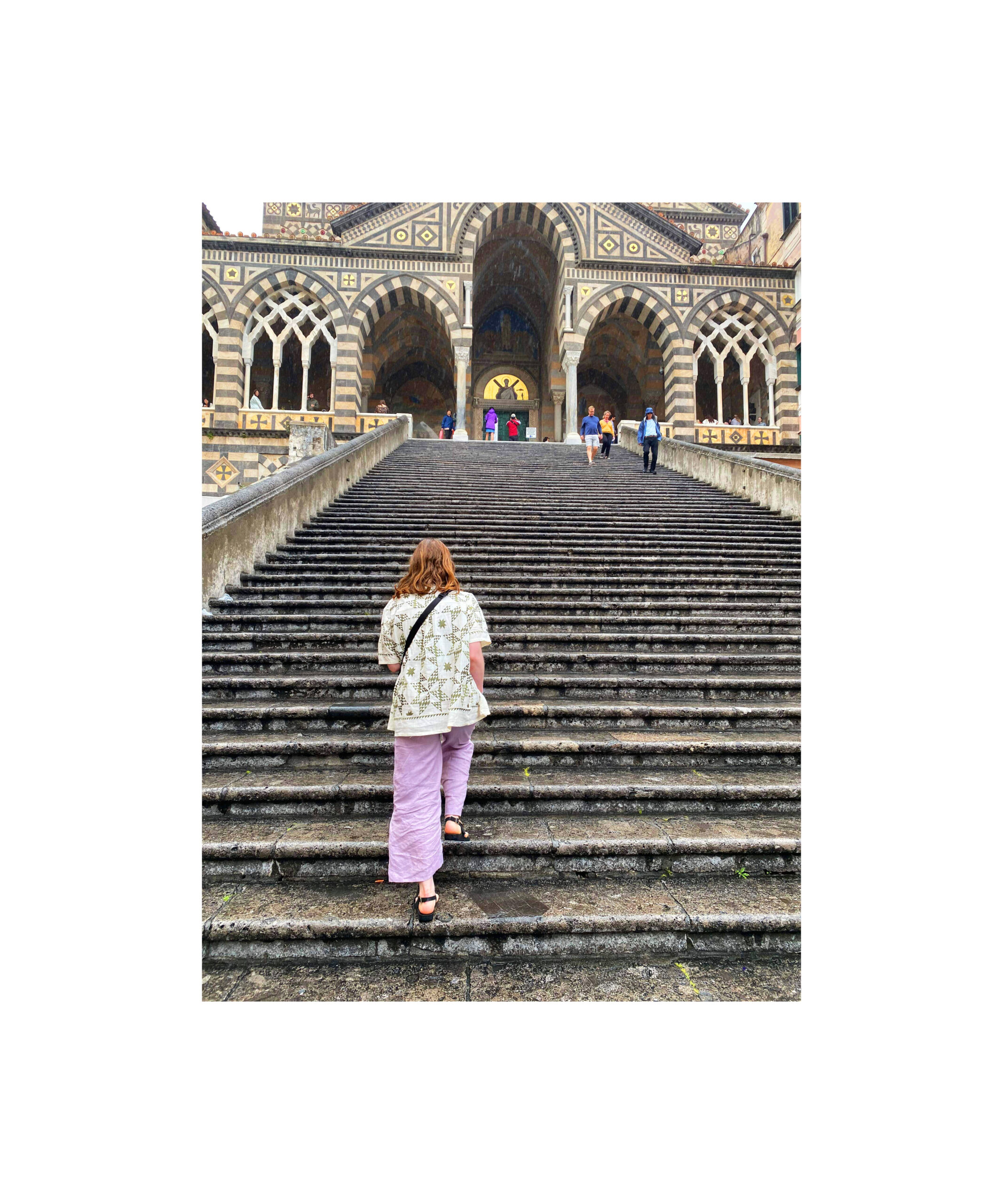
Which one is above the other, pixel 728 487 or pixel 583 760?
pixel 728 487

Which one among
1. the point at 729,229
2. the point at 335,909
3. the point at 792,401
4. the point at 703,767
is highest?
the point at 729,229

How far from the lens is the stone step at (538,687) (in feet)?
14.8

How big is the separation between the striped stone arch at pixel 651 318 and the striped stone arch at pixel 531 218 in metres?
1.53

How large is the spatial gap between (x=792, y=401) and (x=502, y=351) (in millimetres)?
10907

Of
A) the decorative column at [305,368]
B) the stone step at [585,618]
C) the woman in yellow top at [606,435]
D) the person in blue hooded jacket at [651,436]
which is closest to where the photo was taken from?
the stone step at [585,618]

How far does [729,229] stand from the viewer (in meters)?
25.9

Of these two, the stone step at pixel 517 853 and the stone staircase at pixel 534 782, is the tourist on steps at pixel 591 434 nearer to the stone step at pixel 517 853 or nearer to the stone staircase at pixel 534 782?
the stone staircase at pixel 534 782

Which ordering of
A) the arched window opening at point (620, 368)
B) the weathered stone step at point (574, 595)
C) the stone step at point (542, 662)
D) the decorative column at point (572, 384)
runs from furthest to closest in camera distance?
the arched window opening at point (620, 368) → the decorative column at point (572, 384) → the weathered stone step at point (574, 595) → the stone step at point (542, 662)

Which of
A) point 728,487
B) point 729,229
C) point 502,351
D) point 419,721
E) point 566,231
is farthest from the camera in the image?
point 729,229

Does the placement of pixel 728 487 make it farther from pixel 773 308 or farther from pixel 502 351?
pixel 502 351

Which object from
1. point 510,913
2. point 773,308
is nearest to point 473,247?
point 773,308

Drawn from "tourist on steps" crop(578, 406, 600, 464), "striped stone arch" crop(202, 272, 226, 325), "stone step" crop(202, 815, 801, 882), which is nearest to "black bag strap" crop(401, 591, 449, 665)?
"stone step" crop(202, 815, 801, 882)

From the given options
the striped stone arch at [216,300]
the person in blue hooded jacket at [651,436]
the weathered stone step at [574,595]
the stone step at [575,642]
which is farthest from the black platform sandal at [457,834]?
the striped stone arch at [216,300]

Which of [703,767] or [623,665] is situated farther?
[623,665]
